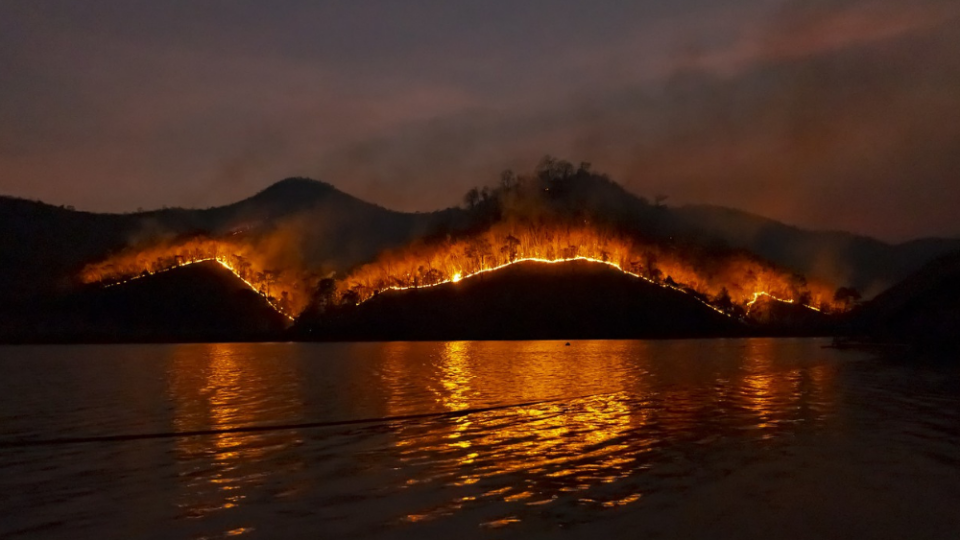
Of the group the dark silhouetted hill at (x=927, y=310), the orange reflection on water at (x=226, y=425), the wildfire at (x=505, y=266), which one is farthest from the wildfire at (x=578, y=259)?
the orange reflection on water at (x=226, y=425)

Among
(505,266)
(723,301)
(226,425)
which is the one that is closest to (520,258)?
(505,266)

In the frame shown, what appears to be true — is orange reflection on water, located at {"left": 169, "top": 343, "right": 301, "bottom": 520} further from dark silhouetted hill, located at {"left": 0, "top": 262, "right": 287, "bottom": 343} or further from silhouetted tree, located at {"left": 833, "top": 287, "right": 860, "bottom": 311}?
silhouetted tree, located at {"left": 833, "top": 287, "right": 860, "bottom": 311}

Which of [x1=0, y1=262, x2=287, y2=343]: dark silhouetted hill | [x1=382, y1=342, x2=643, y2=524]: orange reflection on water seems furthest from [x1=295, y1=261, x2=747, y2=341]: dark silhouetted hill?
[x1=382, y1=342, x2=643, y2=524]: orange reflection on water

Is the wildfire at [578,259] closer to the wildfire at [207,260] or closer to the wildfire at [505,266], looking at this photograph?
the wildfire at [505,266]

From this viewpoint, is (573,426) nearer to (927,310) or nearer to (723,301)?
(927,310)

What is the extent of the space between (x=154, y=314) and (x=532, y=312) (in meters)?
57.8

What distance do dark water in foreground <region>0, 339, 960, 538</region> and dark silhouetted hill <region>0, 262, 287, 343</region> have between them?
8763 centimetres

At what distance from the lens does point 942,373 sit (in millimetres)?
31219

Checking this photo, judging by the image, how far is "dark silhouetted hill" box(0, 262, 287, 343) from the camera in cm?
10981

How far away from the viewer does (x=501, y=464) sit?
540 inches

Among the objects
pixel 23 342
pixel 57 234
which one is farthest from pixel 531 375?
pixel 57 234

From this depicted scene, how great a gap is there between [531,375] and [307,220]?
164645 millimetres

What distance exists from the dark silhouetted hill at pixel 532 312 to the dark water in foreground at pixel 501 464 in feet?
257

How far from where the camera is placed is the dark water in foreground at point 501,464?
10.1m
